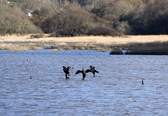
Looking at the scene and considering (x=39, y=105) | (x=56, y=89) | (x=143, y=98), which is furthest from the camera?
(x=56, y=89)

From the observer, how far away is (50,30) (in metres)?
75.6

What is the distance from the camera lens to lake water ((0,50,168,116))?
15070 millimetres

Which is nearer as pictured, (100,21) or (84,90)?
(84,90)

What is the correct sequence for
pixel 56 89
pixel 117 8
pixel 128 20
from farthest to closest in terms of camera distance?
pixel 117 8 < pixel 128 20 < pixel 56 89

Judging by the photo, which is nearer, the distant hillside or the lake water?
the lake water

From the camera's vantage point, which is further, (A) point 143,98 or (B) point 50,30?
(B) point 50,30

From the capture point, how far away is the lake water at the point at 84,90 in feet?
49.4

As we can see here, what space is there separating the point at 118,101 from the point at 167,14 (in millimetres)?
50718

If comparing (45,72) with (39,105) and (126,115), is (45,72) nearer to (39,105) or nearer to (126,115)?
(39,105)

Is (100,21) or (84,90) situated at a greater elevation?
(100,21)

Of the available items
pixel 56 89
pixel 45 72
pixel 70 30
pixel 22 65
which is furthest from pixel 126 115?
pixel 70 30

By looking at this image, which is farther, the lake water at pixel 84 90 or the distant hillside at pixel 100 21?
the distant hillside at pixel 100 21

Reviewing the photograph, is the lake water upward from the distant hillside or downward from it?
downward

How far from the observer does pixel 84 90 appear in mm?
19156
